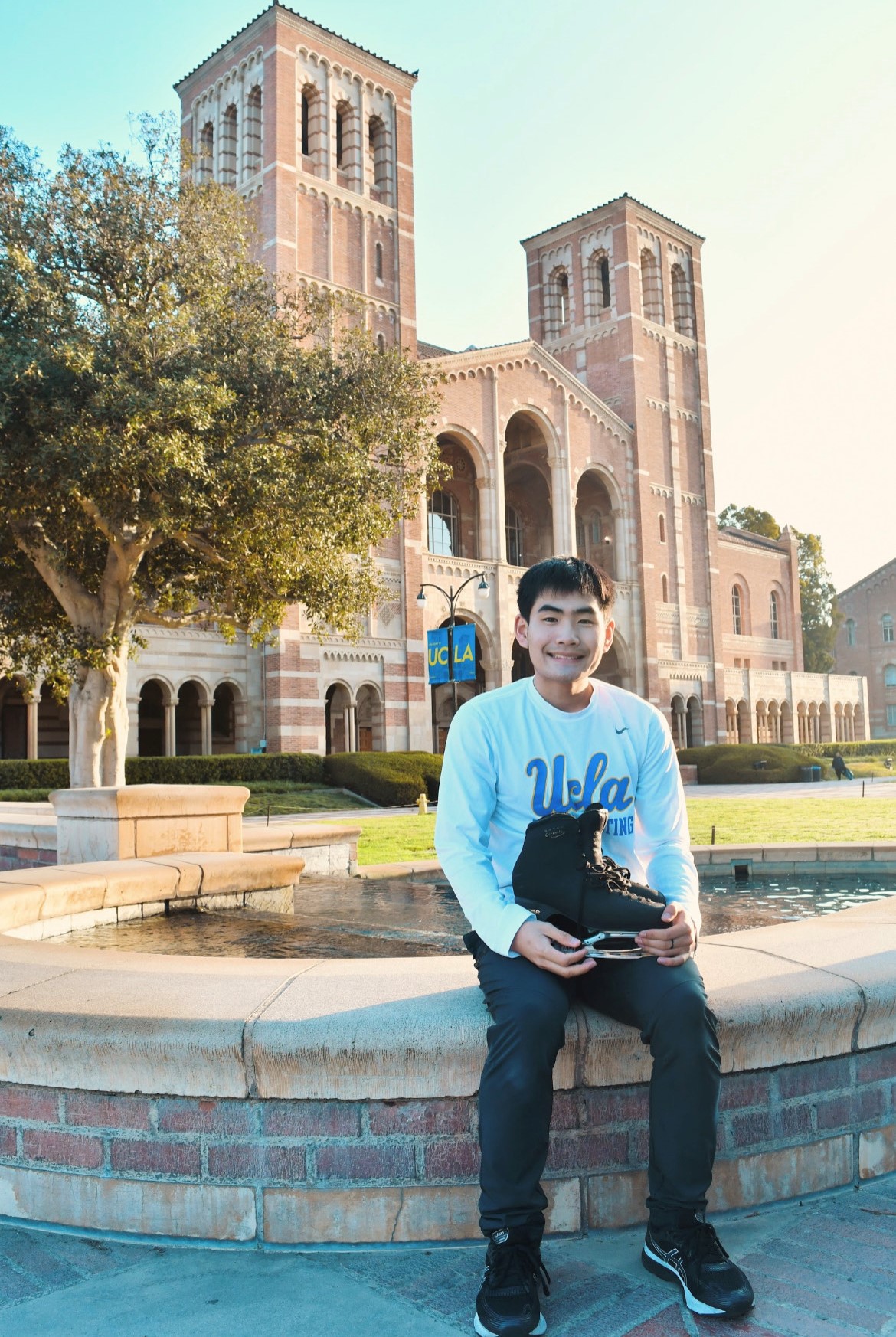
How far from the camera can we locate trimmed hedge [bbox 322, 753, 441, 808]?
26.0m

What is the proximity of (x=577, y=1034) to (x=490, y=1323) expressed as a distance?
26.9 inches

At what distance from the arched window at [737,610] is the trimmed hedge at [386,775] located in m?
26.7

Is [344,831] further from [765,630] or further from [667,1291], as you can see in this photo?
[765,630]

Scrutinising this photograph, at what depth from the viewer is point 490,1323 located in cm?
210

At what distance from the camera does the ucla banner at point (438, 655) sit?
24.8 meters

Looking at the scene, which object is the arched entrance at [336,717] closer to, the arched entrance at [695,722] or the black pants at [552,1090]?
the arched entrance at [695,722]

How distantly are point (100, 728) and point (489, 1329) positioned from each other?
48.7 feet

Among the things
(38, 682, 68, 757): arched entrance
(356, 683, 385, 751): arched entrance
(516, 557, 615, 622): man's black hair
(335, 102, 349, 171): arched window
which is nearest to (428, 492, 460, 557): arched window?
(356, 683, 385, 751): arched entrance

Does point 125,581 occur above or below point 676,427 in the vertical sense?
below

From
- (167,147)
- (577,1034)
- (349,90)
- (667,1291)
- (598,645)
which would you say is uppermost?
(349,90)

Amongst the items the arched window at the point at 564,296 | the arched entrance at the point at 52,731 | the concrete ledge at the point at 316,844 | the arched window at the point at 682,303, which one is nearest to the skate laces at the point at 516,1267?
the concrete ledge at the point at 316,844

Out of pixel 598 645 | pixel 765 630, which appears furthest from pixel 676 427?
pixel 598 645

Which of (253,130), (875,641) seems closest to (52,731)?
(253,130)

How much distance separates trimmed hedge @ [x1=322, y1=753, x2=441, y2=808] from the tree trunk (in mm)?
10556
